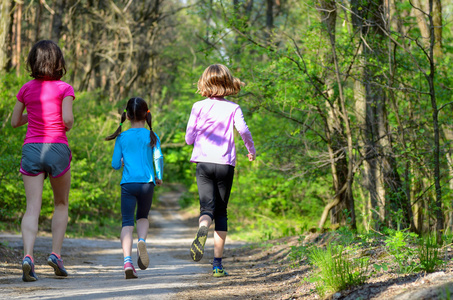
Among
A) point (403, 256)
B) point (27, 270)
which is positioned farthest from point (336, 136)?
point (27, 270)

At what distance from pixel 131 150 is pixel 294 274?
7.22 ft

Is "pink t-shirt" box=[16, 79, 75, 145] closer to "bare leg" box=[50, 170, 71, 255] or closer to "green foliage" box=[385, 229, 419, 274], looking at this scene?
"bare leg" box=[50, 170, 71, 255]

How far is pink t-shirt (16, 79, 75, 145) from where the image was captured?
16.8 ft

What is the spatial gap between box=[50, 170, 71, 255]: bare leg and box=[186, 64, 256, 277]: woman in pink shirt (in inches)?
50.9

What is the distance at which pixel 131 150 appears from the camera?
5.64 metres

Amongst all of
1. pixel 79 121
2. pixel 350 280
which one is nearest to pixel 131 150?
pixel 350 280

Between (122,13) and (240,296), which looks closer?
(240,296)

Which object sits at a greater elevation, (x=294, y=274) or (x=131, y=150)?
(x=131, y=150)

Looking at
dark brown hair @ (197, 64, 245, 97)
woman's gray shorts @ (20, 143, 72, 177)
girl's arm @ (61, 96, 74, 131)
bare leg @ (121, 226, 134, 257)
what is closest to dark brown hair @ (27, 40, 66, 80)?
girl's arm @ (61, 96, 74, 131)

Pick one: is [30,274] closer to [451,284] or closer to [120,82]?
[451,284]

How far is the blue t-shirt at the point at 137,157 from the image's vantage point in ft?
18.2

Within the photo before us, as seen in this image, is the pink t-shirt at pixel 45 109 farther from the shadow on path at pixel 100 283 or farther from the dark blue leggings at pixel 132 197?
the shadow on path at pixel 100 283

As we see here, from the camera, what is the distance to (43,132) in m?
5.12

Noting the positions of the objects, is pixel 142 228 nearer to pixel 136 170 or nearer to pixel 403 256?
pixel 136 170
